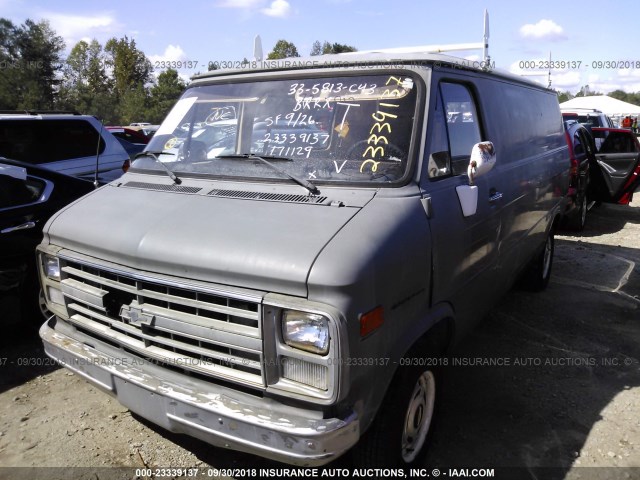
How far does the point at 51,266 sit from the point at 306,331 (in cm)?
181

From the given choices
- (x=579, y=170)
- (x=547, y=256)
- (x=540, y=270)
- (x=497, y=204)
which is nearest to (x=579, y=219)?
(x=579, y=170)

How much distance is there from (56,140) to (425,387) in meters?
6.46

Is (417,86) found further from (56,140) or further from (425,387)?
(56,140)

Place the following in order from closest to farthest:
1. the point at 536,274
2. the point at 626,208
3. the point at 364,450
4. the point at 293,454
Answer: the point at 293,454
the point at 364,450
the point at 536,274
the point at 626,208

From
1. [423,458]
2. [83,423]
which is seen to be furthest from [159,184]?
[423,458]

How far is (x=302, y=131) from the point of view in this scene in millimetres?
3146

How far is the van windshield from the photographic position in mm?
2930

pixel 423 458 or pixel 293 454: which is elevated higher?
pixel 293 454

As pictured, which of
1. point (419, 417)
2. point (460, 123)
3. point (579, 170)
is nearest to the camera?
point (419, 417)

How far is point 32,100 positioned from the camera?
3503cm

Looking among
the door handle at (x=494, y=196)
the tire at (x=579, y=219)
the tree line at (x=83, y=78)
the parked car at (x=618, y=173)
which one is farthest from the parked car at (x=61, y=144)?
the tree line at (x=83, y=78)

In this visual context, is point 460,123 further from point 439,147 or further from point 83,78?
point 83,78

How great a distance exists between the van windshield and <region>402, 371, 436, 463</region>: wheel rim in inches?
45.7

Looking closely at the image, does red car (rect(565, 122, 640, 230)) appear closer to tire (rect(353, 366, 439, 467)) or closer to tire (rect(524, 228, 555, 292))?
tire (rect(524, 228, 555, 292))
